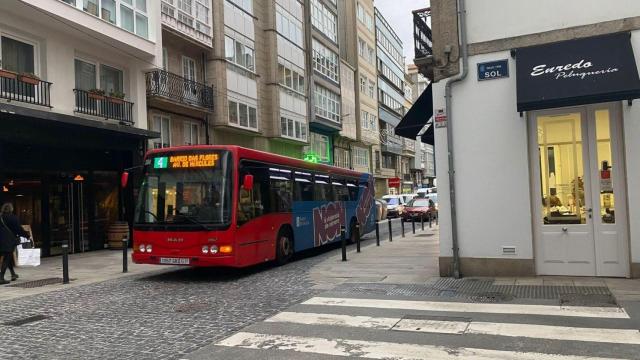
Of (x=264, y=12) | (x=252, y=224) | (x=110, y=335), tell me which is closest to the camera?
(x=110, y=335)

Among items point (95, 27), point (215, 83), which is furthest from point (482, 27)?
point (215, 83)

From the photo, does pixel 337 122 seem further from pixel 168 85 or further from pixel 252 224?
pixel 252 224

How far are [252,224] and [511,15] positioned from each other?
6627mm

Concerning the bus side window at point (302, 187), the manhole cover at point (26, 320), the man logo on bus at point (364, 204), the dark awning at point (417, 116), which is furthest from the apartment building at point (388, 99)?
the manhole cover at point (26, 320)

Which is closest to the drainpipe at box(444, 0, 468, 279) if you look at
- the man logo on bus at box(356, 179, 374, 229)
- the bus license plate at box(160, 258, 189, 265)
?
the bus license plate at box(160, 258, 189, 265)

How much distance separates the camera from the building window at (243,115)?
27.3 meters

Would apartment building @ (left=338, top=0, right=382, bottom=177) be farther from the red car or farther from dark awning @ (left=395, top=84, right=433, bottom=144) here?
dark awning @ (left=395, top=84, right=433, bottom=144)

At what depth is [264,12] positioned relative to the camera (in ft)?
105

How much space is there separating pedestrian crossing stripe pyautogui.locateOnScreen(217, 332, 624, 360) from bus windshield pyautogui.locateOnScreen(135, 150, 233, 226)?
16.0 ft

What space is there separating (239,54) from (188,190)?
1853 centimetres

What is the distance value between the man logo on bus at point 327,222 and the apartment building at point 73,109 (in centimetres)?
736

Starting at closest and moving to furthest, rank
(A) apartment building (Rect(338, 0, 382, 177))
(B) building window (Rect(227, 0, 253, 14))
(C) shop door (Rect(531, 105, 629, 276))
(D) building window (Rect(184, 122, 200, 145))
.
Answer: (C) shop door (Rect(531, 105, 629, 276)), (D) building window (Rect(184, 122, 200, 145)), (B) building window (Rect(227, 0, 253, 14)), (A) apartment building (Rect(338, 0, 382, 177))

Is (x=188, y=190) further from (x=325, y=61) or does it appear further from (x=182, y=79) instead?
(x=325, y=61)

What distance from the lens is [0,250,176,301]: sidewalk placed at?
1105 centimetres
